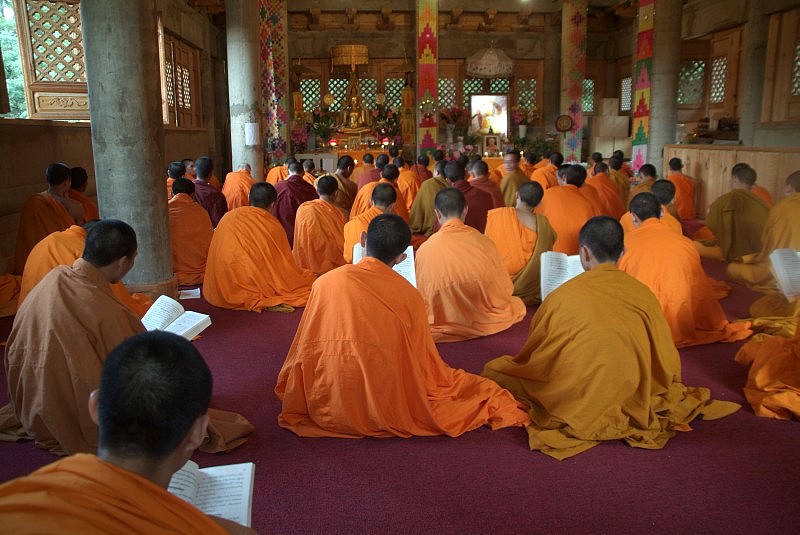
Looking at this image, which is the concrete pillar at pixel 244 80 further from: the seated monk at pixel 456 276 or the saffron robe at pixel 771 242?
the saffron robe at pixel 771 242

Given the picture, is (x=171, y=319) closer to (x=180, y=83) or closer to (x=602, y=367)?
(x=602, y=367)

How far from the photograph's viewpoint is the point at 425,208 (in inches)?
377

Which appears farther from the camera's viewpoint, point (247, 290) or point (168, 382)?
point (247, 290)

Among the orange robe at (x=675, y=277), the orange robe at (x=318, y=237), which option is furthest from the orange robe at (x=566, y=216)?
the orange robe at (x=318, y=237)

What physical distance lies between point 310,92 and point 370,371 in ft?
54.1

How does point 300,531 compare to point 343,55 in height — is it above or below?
below

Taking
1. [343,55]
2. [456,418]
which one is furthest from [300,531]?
[343,55]

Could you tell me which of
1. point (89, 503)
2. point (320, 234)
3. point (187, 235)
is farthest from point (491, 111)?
point (89, 503)

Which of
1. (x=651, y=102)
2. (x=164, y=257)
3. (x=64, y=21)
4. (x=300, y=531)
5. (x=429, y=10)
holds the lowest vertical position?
(x=300, y=531)

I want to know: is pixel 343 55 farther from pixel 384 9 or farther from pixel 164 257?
pixel 164 257

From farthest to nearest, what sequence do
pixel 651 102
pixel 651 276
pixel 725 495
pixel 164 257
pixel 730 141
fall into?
pixel 730 141
pixel 651 102
pixel 164 257
pixel 651 276
pixel 725 495

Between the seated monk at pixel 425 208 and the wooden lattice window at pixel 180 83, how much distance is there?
6.01 metres

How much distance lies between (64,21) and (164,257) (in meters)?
6.64

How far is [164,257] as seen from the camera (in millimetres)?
6250
